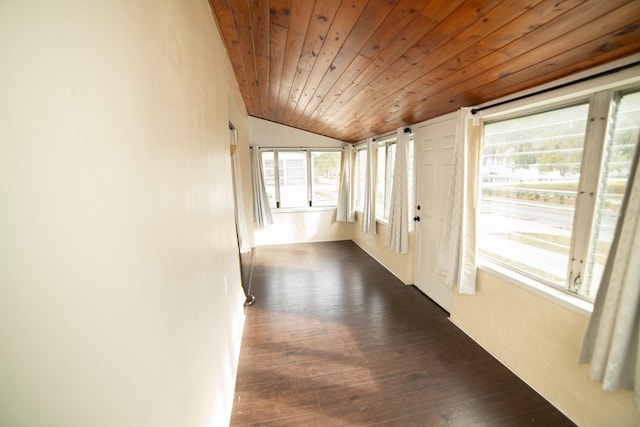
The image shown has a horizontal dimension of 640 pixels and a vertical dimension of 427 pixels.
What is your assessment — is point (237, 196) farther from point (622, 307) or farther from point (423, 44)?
point (622, 307)

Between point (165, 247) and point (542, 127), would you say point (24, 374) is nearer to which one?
point (165, 247)

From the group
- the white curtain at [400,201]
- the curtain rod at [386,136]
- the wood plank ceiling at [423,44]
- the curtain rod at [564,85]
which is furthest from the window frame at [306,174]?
the curtain rod at [564,85]

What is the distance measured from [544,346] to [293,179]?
4.46 m

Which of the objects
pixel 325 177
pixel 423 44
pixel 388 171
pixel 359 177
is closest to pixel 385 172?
pixel 388 171

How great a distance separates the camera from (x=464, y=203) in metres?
2.13

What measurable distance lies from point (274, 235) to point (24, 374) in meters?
5.03

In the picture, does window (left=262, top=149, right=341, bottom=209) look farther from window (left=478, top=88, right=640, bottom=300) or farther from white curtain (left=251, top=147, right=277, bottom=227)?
window (left=478, top=88, right=640, bottom=300)

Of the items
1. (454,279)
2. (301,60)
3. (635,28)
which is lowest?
(454,279)

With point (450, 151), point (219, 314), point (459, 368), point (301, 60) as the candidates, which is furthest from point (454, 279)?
point (301, 60)

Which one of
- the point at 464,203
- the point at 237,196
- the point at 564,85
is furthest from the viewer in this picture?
the point at 237,196

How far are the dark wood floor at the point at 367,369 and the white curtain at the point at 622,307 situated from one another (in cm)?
61

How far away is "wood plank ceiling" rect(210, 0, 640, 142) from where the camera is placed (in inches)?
40.6

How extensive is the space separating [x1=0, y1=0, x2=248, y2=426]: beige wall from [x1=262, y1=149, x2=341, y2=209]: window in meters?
4.21

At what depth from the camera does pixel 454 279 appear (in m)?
2.29
